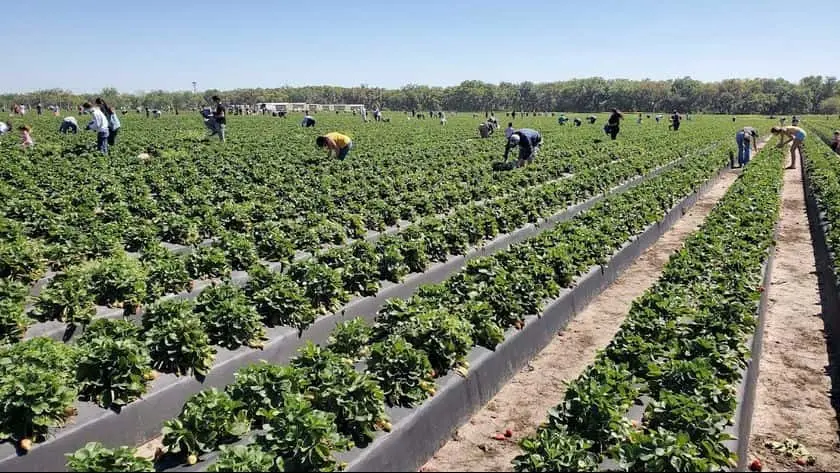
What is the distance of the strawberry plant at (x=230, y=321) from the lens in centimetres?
665

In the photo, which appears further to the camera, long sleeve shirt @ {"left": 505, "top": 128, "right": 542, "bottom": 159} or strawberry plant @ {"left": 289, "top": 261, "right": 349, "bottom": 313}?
long sleeve shirt @ {"left": 505, "top": 128, "right": 542, "bottom": 159}

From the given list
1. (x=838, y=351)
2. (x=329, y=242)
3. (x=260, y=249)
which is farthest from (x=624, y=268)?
(x=260, y=249)

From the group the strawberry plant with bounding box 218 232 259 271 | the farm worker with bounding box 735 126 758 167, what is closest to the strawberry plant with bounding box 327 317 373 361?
the strawberry plant with bounding box 218 232 259 271

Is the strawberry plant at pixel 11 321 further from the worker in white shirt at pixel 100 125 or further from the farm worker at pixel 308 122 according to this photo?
the farm worker at pixel 308 122

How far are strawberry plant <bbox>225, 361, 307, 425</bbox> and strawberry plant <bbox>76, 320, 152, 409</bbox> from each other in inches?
36.0

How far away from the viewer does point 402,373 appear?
565cm

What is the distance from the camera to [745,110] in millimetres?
152250

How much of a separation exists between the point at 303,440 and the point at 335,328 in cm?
334

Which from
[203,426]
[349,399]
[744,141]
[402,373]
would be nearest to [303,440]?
[349,399]

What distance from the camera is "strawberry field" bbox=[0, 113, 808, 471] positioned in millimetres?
4684

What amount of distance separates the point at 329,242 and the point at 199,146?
18.5 metres

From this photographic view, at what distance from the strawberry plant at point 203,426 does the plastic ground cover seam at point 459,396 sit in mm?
116

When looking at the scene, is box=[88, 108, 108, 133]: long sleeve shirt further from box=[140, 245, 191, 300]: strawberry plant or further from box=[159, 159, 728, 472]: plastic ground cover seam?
box=[159, 159, 728, 472]: plastic ground cover seam

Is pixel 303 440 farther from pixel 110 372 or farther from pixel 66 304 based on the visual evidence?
pixel 66 304
